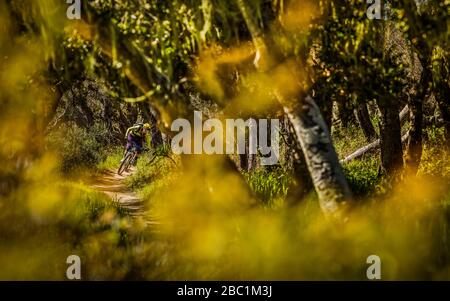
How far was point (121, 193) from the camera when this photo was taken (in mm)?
14750

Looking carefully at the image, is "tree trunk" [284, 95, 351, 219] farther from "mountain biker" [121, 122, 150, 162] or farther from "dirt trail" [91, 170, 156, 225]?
"mountain biker" [121, 122, 150, 162]

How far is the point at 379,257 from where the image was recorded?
5777 millimetres

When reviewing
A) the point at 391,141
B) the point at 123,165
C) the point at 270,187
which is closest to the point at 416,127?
the point at 391,141

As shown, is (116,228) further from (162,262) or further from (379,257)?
(379,257)

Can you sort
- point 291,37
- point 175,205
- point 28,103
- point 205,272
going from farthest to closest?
point 175,205
point 28,103
point 291,37
point 205,272

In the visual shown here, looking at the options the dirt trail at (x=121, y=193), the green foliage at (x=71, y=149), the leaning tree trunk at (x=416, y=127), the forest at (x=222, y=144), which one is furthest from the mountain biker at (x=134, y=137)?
the leaning tree trunk at (x=416, y=127)

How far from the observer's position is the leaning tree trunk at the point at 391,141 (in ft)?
31.5

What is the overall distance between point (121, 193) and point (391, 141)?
27.3ft

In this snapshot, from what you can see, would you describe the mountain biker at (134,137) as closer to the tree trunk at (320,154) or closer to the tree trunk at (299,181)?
the tree trunk at (299,181)

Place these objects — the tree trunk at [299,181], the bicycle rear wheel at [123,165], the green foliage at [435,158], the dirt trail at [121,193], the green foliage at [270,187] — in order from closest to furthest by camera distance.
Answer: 1. the tree trunk at [299,181]
2. the green foliage at [270,187]
3. the dirt trail at [121,193]
4. the green foliage at [435,158]
5. the bicycle rear wheel at [123,165]

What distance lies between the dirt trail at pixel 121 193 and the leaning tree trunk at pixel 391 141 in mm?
4826

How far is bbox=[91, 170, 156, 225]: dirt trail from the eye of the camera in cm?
1089
